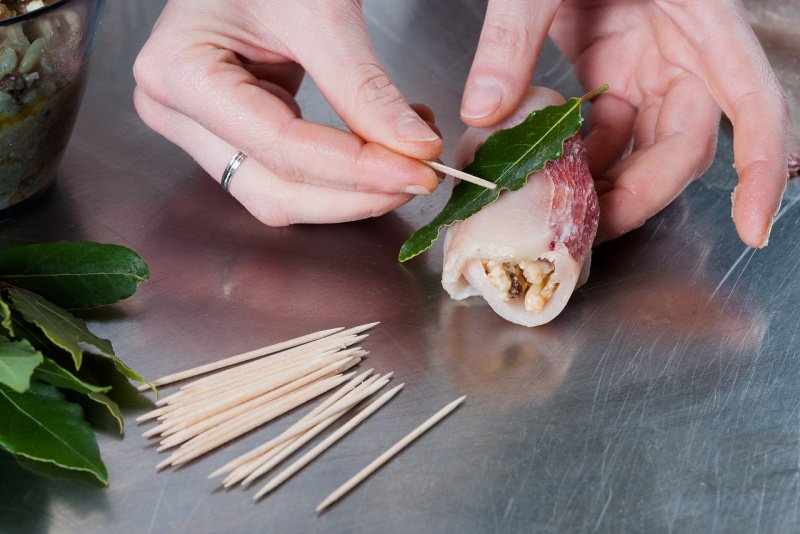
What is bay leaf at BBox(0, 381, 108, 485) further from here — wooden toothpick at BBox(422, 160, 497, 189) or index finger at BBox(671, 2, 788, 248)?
index finger at BBox(671, 2, 788, 248)

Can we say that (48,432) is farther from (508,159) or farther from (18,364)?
(508,159)

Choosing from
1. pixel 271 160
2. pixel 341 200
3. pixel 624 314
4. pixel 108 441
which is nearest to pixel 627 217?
pixel 624 314

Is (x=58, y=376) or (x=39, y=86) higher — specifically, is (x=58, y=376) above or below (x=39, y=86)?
below

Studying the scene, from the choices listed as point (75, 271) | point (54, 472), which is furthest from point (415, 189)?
point (54, 472)

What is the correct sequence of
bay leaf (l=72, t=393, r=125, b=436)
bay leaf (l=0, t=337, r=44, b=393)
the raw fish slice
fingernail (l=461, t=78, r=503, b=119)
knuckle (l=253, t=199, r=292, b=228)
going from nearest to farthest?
bay leaf (l=0, t=337, r=44, b=393), bay leaf (l=72, t=393, r=125, b=436), fingernail (l=461, t=78, r=503, b=119), knuckle (l=253, t=199, r=292, b=228), the raw fish slice

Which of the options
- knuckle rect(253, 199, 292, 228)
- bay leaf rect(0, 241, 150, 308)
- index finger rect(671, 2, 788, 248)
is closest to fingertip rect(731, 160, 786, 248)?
index finger rect(671, 2, 788, 248)

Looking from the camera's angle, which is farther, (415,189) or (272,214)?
(272,214)

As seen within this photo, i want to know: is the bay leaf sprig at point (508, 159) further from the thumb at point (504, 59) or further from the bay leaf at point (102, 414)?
the bay leaf at point (102, 414)
